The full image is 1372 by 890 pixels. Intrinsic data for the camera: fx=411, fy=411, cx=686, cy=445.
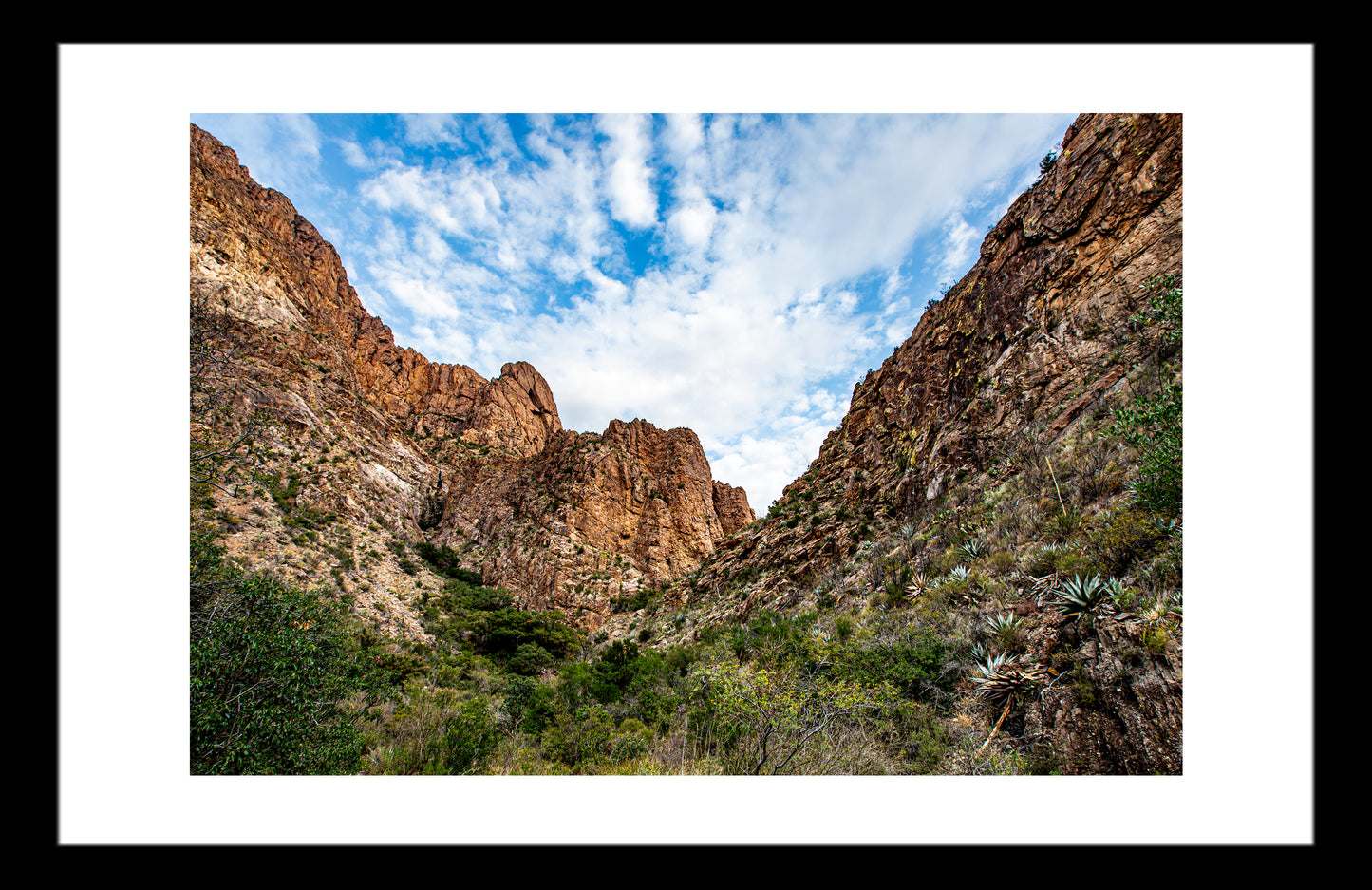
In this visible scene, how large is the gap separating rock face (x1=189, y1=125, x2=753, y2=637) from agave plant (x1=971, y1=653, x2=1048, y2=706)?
1895 centimetres

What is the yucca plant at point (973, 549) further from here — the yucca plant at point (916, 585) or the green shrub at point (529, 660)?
the green shrub at point (529, 660)

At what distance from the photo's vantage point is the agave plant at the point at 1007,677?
3803 mm

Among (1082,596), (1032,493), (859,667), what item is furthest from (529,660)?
(1082,596)

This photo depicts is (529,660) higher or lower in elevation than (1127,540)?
lower

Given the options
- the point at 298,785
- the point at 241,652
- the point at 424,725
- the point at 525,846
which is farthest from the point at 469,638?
the point at 525,846

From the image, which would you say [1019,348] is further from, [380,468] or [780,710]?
[380,468]

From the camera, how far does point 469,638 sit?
57.5 ft

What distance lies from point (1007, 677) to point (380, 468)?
2947cm

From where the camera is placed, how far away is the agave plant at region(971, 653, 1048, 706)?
380 centimetres

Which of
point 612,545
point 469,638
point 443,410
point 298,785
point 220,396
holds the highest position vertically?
point 443,410

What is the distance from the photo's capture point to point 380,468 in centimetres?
2438

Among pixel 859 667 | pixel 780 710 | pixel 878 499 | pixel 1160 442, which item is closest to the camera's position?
pixel 780 710
